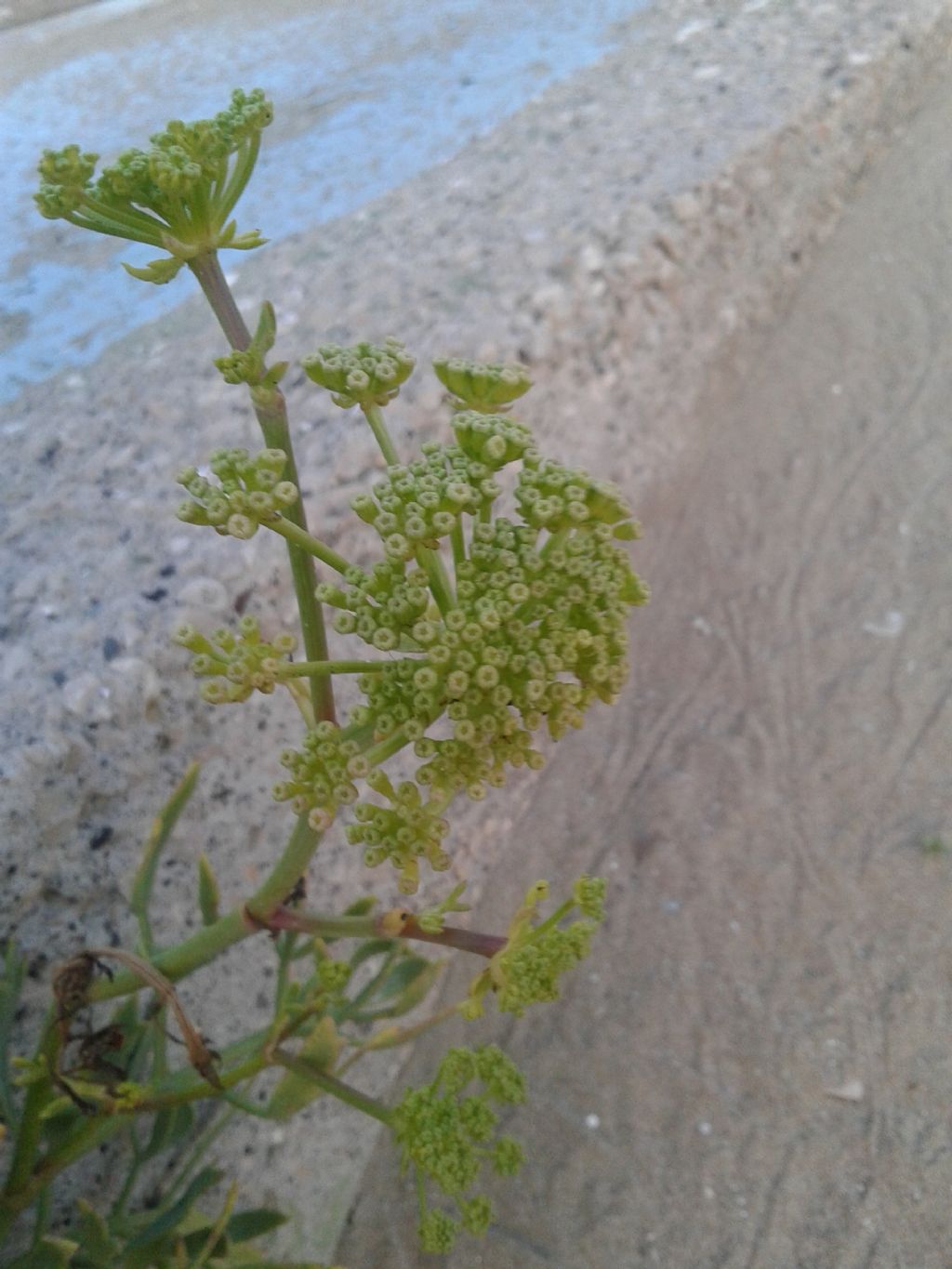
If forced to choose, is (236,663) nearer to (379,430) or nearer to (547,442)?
(379,430)

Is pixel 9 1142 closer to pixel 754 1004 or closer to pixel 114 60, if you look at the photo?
pixel 754 1004

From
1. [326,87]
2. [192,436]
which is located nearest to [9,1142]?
[192,436]

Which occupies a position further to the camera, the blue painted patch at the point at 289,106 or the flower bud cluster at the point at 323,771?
the blue painted patch at the point at 289,106

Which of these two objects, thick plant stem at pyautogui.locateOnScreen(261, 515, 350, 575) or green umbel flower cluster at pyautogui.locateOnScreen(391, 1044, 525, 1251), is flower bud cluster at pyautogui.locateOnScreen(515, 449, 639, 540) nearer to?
thick plant stem at pyautogui.locateOnScreen(261, 515, 350, 575)

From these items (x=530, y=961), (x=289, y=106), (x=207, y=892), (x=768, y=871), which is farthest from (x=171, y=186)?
(x=289, y=106)

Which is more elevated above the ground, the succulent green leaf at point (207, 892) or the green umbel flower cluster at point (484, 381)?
the green umbel flower cluster at point (484, 381)

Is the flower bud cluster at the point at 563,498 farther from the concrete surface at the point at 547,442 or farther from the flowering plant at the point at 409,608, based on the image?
the concrete surface at the point at 547,442

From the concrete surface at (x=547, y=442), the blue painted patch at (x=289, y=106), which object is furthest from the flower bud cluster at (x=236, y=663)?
the blue painted patch at (x=289, y=106)
